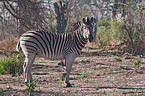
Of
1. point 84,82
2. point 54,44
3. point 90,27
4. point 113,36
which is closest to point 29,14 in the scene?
point 54,44

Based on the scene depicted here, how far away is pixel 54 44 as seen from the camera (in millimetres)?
6043

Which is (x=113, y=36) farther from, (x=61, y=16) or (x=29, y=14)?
(x=29, y=14)

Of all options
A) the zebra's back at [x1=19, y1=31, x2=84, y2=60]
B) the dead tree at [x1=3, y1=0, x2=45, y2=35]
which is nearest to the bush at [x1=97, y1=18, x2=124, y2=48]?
the dead tree at [x1=3, y1=0, x2=45, y2=35]

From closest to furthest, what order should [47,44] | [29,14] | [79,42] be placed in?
[47,44]
[79,42]
[29,14]

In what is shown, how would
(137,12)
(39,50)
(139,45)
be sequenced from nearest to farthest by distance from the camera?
(39,50)
(137,12)
(139,45)

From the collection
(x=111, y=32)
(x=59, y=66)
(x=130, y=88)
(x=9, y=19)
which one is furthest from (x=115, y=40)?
(x=130, y=88)

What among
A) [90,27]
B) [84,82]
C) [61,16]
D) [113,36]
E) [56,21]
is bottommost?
[84,82]

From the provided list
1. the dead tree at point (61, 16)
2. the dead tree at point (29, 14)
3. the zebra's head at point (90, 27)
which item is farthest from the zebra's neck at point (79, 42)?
the dead tree at point (61, 16)

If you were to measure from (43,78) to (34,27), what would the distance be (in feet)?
8.97

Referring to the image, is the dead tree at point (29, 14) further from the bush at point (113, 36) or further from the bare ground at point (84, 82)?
the bush at point (113, 36)

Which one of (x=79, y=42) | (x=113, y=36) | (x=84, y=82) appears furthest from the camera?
(x=113, y=36)

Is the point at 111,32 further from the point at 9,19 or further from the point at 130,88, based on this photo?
the point at 130,88

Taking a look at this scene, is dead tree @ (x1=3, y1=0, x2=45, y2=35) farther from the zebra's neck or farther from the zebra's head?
the zebra's head

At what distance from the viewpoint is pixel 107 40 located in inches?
596
